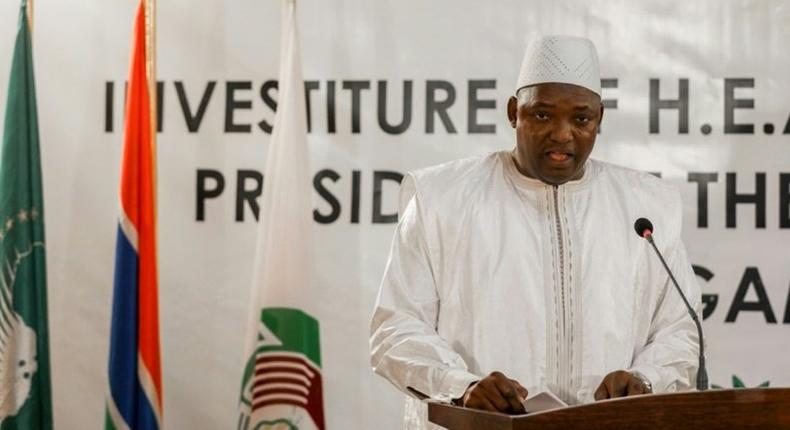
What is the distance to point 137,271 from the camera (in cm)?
452

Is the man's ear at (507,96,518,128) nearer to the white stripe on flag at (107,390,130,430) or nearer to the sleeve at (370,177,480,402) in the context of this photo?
the sleeve at (370,177,480,402)

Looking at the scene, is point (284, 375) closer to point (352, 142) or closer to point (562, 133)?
point (352, 142)

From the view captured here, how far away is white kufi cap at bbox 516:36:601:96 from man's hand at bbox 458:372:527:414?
2.84 feet

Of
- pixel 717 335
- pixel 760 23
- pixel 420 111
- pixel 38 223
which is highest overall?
pixel 760 23

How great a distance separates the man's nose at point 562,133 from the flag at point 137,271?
1.94m

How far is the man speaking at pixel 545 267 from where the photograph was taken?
305 centimetres

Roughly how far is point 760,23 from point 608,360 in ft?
6.33

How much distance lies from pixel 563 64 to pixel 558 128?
0.55ft

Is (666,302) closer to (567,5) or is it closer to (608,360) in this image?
(608,360)

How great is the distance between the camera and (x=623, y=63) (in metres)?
4.55

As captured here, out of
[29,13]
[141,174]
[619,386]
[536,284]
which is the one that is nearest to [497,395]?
[619,386]

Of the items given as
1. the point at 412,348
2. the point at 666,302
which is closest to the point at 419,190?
the point at 412,348

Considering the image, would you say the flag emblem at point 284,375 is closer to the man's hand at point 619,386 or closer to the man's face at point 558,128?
the man's face at point 558,128

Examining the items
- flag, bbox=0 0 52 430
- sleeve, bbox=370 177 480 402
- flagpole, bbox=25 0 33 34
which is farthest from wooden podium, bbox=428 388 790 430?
flagpole, bbox=25 0 33 34
